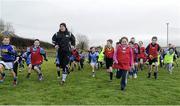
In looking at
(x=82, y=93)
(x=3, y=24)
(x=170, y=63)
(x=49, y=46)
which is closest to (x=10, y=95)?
(x=82, y=93)

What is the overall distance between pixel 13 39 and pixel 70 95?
6368 centimetres

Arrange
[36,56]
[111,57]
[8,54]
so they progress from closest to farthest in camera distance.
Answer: [8,54]
[36,56]
[111,57]

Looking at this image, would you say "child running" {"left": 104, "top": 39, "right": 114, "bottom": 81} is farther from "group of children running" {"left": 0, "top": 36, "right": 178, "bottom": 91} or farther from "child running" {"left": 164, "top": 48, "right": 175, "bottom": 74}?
"child running" {"left": 164, "top": 48, "right": 175, "bottom": 74}

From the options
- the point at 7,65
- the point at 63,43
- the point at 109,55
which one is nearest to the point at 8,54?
the point at 7,65

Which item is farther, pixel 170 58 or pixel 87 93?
pixel 170 58

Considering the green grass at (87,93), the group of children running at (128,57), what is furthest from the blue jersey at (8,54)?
the group of children running at (128,57)

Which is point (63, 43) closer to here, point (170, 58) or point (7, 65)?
point (7, 65)

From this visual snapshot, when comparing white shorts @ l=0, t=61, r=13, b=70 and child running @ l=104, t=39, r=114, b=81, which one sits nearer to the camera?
white shorts @ l=0, t=61, r=13, b=70

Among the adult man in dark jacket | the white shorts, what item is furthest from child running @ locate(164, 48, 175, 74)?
the white shorts

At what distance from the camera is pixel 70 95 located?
46.2 feet

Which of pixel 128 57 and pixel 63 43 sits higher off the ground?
pixel 63 43

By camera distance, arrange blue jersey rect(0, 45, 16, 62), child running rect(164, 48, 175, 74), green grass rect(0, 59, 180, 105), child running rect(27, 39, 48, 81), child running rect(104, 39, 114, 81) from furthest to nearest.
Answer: child running rect(164, 48, 175, 74) < child running rect(104, 39, 114, 81) < child running rect(27, 39, 48, 81) < blue jersey rect(0, 45, 16, 62) < green grass rect(0, 59, 180, 105)

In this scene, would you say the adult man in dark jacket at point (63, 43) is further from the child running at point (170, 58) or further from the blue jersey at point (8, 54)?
the child running at point (170, 58)

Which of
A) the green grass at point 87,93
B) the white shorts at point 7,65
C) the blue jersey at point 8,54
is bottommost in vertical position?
the green grass at point 87,93
